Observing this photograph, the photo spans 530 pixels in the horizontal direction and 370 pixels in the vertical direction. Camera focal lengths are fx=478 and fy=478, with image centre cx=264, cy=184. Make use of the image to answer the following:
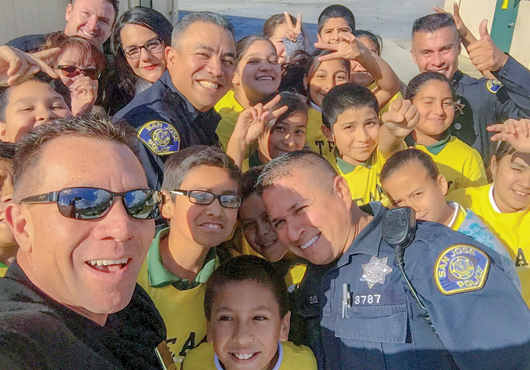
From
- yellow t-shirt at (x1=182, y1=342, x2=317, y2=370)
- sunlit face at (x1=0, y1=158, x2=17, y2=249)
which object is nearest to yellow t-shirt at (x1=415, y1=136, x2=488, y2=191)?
yellow t-shirt at (x1=182, y1=342, x2=317, y2=370)

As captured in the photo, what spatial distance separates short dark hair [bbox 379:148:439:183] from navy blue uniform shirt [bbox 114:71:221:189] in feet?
3.97

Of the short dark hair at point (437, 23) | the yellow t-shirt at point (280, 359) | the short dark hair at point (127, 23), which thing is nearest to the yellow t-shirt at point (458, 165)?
the short dark hair at point (437, 23)

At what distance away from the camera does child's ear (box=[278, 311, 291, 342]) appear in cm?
221

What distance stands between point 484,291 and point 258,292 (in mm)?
965

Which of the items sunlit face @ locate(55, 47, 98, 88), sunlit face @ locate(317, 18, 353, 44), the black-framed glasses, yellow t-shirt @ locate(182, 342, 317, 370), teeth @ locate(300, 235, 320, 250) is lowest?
yellow t-shirt @ locate(182, 342, 317, 370)

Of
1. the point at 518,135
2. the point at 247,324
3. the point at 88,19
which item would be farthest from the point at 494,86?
the point at 88,19

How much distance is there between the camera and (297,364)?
2090 millimetres

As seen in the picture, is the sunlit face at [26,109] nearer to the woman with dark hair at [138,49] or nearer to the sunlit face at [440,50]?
the woman with dark hair at [138,49]

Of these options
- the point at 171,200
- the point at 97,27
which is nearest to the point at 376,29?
the point at 97,27

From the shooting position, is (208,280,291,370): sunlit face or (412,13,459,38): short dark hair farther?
(412,13,459,38): short dark hair

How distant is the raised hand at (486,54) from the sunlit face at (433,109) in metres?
0.53

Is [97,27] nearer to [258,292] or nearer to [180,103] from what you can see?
[180,103]

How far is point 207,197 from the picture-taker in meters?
2.37

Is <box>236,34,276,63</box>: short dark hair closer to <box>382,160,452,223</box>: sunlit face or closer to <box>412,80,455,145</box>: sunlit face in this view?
<box>412,80,455,145</box>: sunlit face
